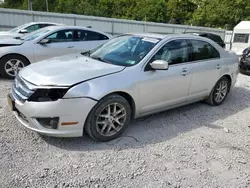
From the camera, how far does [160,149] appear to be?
125 inches

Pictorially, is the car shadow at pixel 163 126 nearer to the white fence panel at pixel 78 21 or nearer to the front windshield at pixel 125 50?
the front windshield at pixel 125 50

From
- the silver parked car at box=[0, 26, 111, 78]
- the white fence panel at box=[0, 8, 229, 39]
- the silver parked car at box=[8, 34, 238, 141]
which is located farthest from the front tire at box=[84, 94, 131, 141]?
the white fence panel at box=[0, 8, 229, 39]

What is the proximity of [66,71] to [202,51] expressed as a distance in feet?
8.66

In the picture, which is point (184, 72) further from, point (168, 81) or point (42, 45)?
point (42, 45)

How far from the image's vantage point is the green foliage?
31672mm

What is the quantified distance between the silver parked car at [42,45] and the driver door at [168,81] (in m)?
3.54

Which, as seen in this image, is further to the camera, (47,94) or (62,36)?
(62,36)

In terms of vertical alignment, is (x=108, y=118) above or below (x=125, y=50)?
below

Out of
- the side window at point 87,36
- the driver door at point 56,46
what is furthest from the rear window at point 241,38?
the driver door at point 56,46

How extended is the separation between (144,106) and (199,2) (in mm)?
39603

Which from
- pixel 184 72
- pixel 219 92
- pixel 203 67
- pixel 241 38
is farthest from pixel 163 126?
pixel 241 38

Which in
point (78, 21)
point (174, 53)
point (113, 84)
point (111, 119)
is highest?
point (78, 21)

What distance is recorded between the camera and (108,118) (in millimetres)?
3207

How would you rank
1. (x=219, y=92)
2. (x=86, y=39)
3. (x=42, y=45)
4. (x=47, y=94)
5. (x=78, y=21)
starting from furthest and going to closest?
(x=78, y=21)
(x=86, y=39)
(x=42, y=45)
(x=219, y=92)
(x=47, y=94)
